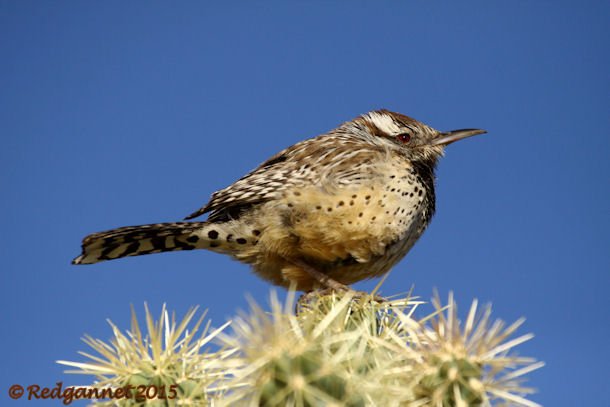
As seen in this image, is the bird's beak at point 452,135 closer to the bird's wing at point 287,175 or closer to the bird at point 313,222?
the bird at point 313,222

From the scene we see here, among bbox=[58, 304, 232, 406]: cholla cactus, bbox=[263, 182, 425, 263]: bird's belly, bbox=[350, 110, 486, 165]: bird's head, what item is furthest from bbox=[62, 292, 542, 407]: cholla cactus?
bbox=[350, 110, 486, 165]: bird's head

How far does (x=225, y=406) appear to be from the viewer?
5.58 ft

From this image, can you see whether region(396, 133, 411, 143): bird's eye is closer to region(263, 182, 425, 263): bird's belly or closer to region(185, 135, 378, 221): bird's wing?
region(185, 135, 378, 221): bird's wing

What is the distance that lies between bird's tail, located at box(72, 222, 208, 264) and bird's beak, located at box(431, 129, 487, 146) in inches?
54.8

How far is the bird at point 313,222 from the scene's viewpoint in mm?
3537

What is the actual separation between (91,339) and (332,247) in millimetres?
1538

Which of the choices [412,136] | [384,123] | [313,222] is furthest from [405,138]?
[313,222]

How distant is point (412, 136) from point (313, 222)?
0.98 metres

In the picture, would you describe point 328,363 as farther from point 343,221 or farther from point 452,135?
point 452,135

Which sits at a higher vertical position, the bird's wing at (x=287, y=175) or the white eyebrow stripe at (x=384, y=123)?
the white eyebrow stripe at (x=384, y=123)

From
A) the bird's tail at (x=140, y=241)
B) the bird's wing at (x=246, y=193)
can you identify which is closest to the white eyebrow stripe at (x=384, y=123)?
the bird's wing at (x=246, y=193)

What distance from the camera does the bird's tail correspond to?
3.47m

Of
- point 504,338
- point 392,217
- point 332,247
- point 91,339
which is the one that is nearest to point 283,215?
point 332,247

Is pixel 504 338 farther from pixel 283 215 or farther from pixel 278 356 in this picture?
pixel 283 215
